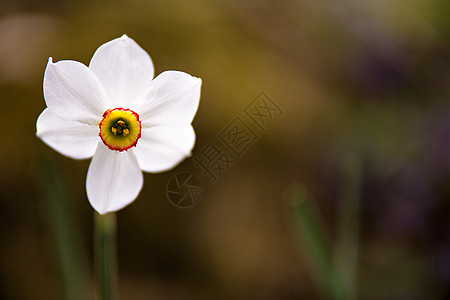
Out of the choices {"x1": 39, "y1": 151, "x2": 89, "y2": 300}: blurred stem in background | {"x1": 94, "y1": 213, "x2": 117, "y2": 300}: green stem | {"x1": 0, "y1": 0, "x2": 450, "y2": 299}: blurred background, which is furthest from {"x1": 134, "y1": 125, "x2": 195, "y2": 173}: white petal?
{"x1": 0, "y1": 0, "x2": 450, "y2": 299}: blurred background

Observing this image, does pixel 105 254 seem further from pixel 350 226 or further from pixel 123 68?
pixel 350 226

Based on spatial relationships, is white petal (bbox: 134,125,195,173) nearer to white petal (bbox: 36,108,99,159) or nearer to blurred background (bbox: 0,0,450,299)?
white petal (bbox: 36,108,99,159)

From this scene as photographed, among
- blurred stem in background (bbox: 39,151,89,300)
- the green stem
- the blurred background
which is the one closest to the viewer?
the green stem

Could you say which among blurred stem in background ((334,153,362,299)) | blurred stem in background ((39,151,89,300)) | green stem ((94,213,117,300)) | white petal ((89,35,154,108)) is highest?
white petal ((89,35,154,108))

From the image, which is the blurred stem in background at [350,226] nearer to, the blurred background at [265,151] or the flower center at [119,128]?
the blurred background at [265,151]

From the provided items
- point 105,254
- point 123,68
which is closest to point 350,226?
point 105,254

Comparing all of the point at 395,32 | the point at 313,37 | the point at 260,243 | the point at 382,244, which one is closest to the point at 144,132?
the point at 260,243
